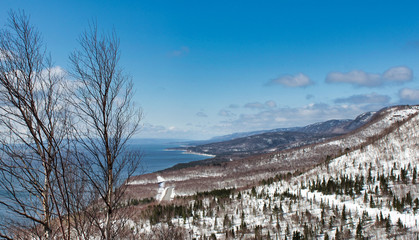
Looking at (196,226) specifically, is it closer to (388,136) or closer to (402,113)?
(388,136)

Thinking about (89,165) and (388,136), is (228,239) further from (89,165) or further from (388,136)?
(388,136)

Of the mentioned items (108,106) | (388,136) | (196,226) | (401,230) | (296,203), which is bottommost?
(196,226)

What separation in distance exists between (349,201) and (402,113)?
9972cm

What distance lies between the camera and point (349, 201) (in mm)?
Answer: 18703

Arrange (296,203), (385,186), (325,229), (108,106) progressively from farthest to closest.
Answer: (296,203), (385,186), (325,229), (108,106)

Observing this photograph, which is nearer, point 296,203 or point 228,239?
point 228,239

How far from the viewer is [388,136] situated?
99.6ft

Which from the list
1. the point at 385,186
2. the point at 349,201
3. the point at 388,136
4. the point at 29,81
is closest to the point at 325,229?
the point at 349,201

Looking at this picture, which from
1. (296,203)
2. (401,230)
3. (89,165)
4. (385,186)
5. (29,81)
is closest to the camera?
(29,81)

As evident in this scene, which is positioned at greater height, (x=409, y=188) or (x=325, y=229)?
(x=409, y=188)

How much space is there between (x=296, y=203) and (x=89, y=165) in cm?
1993

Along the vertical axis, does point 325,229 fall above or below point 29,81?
below

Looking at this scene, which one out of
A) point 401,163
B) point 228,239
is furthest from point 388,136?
point 228,239

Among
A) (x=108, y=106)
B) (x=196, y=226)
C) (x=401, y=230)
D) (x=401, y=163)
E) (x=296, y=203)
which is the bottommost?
(x=196, y=226)
